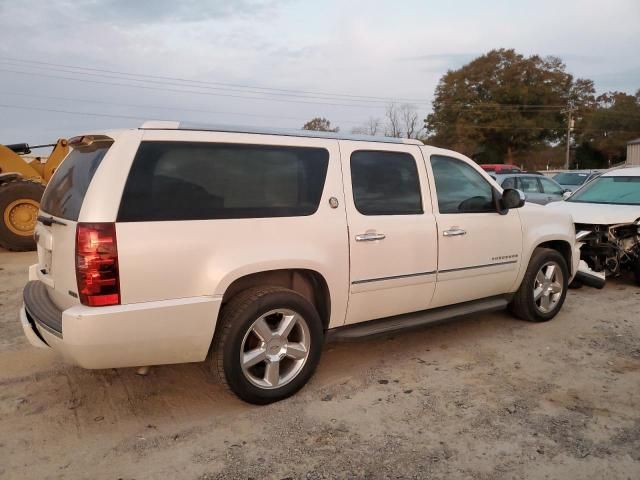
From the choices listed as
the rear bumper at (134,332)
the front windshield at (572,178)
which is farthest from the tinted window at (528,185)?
the rear bumper at (134,332)

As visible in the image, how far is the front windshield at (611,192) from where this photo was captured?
24.2 feet

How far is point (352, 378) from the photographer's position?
394cm

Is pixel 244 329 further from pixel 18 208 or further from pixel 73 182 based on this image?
pixel 18 208

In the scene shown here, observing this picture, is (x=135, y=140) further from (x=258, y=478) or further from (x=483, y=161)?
(x=483, y=161)

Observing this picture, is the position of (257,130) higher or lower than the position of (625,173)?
higher

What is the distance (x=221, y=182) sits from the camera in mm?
3246

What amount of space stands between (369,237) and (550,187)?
457 inches

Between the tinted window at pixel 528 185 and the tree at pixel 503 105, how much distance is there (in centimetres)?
3646

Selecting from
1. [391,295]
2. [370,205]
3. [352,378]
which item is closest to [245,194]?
[370,205]

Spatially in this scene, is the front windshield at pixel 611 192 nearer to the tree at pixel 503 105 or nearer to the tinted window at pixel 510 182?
the tinted window at pixel 510 182

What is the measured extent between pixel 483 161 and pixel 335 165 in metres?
51.7

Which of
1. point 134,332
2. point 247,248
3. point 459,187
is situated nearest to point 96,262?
point 134,332

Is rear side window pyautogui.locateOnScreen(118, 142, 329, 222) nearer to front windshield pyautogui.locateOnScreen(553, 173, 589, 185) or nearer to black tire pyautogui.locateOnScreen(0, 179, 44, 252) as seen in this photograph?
black tire pyautogui.locateOnScreen(0, 179, 44, 252)

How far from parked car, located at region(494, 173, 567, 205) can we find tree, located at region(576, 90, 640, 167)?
140ft
